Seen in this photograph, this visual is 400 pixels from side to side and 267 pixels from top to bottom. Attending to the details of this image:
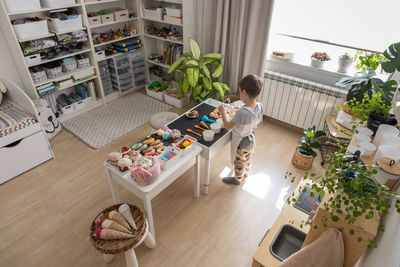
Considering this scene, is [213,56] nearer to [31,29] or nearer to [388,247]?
[31,29]

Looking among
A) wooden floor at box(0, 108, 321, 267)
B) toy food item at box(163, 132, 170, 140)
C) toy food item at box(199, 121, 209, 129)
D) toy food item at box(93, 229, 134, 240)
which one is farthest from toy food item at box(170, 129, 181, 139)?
toy food item at box(93, 229, 134, 240)

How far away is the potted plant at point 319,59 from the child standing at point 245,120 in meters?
1.25

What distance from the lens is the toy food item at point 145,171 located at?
5.64ft

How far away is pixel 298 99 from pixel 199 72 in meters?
1.22

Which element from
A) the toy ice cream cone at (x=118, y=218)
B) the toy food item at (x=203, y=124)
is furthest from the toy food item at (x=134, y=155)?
the toy food item at (x=203, y=124)

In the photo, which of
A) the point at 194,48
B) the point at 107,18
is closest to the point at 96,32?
the point at 107,18

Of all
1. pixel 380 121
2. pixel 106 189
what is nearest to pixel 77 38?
pixel 106 189

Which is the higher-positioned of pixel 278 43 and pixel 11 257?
pixel 278 43

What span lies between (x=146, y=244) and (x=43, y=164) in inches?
64.1

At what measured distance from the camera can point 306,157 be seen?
8.93 ft

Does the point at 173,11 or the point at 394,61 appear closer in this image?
the point at 394,61

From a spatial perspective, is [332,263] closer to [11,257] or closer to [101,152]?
[11,257]

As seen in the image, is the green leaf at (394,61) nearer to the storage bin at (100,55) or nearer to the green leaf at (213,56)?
the green leaf at (213,56)

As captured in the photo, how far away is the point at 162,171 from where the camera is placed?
187 centimetres
